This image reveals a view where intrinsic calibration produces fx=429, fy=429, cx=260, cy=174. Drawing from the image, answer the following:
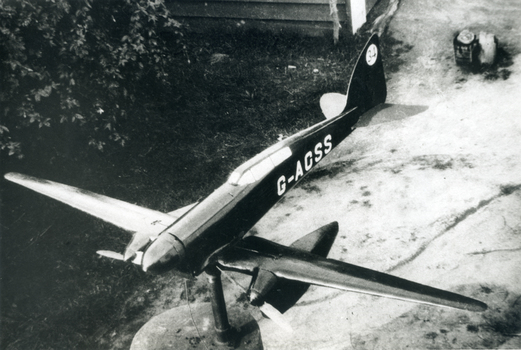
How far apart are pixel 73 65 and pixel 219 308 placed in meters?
4.27

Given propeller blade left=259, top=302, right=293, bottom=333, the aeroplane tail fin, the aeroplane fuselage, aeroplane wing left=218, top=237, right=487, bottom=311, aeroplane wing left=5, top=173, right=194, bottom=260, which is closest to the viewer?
aeroplane wing left=218, top=237, right=487, bottom=311

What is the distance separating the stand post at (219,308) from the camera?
4449 millimetres

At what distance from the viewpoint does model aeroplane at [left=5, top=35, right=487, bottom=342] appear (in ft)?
12.4

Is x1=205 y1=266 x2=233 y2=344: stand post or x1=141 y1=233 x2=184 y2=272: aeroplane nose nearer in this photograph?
x1=141 y1=233 x2=184 y2=272: aeroplane nose

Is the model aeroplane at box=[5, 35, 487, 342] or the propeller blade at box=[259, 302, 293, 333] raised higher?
the model aeroplane at box=[5, 35, 487, 342]

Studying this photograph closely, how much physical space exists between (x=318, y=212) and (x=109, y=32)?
14.5 ft

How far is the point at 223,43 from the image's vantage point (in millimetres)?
10305

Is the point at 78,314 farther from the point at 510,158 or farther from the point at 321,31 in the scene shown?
the point at 321,31

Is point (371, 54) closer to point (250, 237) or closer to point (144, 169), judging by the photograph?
point (250, 237)

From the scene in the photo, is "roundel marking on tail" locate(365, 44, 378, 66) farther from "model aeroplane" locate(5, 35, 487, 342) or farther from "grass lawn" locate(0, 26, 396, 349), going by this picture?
"grass lawn" locate(0, 26, 396, 349)

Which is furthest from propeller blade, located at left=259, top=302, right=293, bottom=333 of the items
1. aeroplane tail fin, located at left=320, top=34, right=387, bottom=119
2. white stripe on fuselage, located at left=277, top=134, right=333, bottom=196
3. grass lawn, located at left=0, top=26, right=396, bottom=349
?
aeroplane tail fin, located at left=320, top=34, right=387, bottom=119

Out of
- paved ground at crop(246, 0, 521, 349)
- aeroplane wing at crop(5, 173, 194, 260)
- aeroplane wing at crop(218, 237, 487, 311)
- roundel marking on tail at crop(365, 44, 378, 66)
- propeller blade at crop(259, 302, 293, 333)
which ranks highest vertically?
roundel marking on tail at crop(365, 44, 378, 66)

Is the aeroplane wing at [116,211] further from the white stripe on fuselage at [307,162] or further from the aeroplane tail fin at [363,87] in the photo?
the aeroplane tail fin at [363,87]

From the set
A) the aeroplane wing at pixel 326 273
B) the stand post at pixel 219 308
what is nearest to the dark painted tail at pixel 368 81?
the aeroplane wing at pixel 326 273
